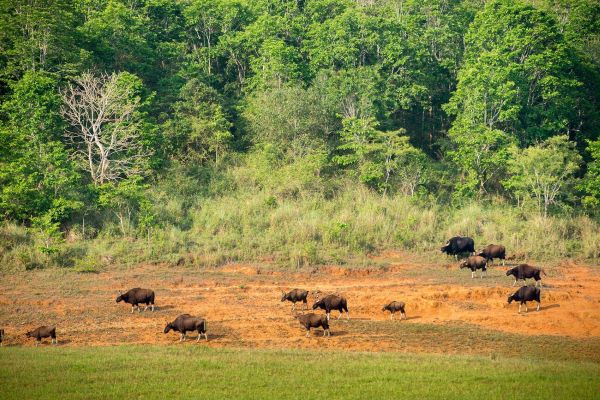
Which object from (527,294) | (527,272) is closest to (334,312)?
(527,294)

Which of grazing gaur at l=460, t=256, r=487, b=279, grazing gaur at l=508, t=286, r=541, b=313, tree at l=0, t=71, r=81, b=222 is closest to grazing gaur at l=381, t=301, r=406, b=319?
grazing gaur at l=508, t=286, r=541, b=313

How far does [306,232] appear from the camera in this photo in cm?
3412

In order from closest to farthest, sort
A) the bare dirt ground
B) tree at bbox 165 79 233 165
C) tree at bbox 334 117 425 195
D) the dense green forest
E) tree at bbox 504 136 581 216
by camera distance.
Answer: the bare dirt ground
the dense green forest
tree at bbox 504 136 581 216
tree at bbox 334 117 425 195
tree at bbox 165 79 233 165

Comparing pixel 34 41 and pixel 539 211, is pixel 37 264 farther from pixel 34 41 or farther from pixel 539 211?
pixel 539 211

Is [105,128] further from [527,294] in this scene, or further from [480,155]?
[527,294]

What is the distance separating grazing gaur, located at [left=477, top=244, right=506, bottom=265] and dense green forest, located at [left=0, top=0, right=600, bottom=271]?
2.71m

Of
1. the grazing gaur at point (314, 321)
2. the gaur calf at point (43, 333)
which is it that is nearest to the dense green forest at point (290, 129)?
the gaur calf at point (43, 333)

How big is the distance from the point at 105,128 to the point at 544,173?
2394 centimetres

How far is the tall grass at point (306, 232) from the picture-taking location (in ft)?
104

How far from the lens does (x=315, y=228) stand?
34531 millimetres

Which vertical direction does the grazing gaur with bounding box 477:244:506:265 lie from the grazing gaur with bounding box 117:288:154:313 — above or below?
above

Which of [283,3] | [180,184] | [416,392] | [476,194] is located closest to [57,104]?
[180,184]

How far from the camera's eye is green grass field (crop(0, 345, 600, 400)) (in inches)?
607

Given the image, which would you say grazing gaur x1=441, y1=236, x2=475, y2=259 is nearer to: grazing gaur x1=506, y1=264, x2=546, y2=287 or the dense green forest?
the dense green forest
